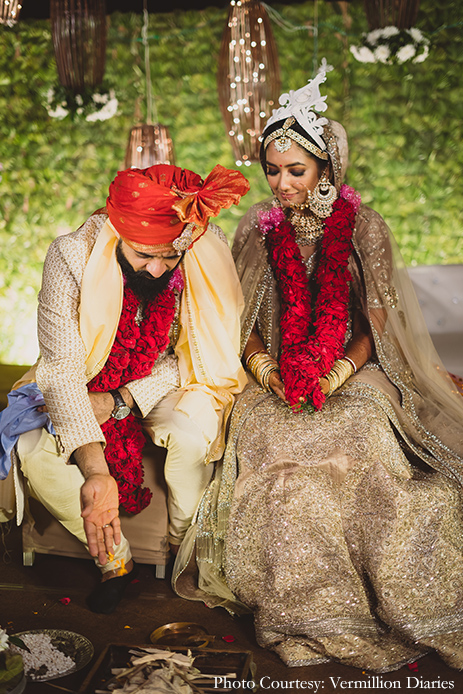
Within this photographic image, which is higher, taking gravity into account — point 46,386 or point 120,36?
point 120,36

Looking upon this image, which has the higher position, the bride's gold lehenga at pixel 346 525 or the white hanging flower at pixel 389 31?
the white hanging flower at pixel 389 31

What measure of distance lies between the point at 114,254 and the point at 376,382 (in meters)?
1.18

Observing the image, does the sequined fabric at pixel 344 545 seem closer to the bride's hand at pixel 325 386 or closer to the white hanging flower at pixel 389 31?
the bride's hand at pixel 325 386

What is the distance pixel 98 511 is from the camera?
7.13 feet

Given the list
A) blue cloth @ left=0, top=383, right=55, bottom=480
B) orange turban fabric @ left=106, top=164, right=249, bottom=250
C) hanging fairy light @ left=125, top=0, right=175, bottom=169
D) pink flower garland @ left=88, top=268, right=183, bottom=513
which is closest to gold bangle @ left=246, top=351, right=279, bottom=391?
pink flower garland @ left=88, top=268, right=183, bottom=513

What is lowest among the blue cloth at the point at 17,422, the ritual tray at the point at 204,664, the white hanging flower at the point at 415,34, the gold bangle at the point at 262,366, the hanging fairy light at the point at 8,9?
the ritual tray at the point at 204,664

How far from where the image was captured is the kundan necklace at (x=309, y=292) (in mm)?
2723

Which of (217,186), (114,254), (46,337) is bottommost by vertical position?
(46,337)

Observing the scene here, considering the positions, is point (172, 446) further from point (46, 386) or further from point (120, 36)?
point (120, 36)

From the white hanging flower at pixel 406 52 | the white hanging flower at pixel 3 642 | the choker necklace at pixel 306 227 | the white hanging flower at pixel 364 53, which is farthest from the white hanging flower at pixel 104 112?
the white hanging flower at pixel 3 642

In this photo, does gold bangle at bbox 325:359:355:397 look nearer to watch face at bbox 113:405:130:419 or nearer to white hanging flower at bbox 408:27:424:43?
watch face at bbox 113:405:130:419

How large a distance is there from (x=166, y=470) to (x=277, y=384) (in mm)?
566

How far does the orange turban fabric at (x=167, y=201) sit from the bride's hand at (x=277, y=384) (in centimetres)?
67

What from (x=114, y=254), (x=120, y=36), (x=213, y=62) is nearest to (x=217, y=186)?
(x=114, y=254)
